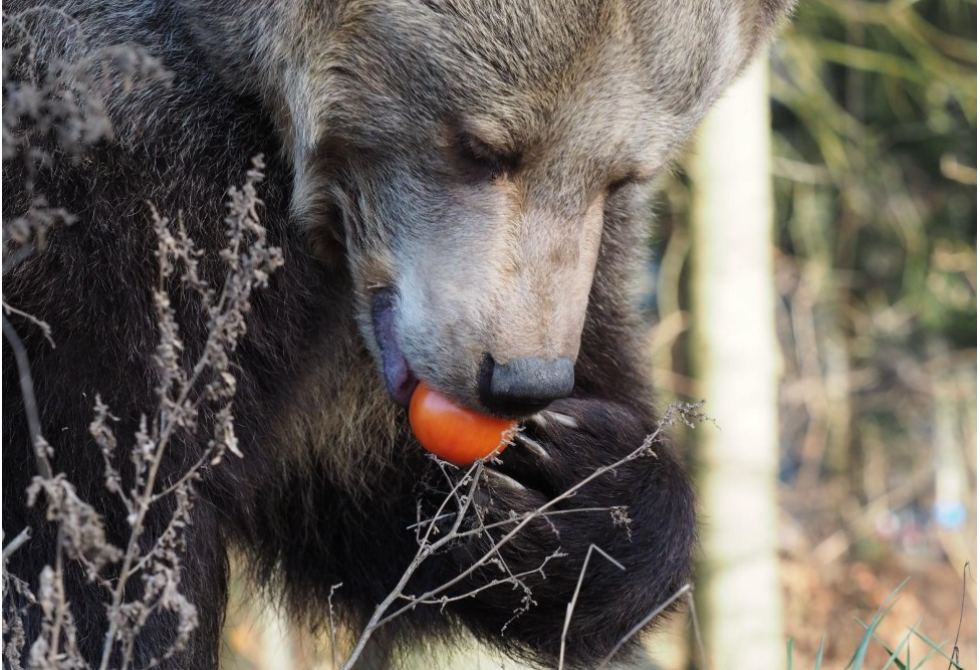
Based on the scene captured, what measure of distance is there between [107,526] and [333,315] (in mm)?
722

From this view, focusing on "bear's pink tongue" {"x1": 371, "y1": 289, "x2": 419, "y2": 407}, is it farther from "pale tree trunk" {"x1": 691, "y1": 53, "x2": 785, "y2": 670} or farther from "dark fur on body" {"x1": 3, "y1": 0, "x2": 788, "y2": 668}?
"pale tree trunk" {"x1": 691, "y1": 53, "x2": 785, "y2": 670}

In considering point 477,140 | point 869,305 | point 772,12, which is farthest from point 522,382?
point 869,305

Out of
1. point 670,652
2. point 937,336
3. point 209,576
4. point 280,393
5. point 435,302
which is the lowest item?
point 670,652

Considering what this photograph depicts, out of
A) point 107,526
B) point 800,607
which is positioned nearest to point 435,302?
point 107,526

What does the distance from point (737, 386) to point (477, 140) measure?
4246 mm

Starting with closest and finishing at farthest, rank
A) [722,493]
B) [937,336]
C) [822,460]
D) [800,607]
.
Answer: [722,493], [800,607], [937,336], [822,460]

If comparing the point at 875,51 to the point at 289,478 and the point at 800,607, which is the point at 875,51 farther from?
the point at 289,478

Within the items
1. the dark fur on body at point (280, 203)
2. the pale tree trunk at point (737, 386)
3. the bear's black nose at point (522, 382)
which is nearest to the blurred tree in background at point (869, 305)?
the pale tree trunk at point (737, 386)

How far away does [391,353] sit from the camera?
2676 millimetres

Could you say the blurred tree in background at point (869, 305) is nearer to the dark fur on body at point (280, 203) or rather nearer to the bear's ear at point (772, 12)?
the bear's ear at point (772, 12)

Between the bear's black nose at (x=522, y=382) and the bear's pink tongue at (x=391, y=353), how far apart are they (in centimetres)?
22

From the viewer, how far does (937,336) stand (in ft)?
33.3

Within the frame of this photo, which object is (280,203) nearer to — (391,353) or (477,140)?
(391,353)

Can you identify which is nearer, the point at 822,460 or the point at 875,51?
the point at 875,51
